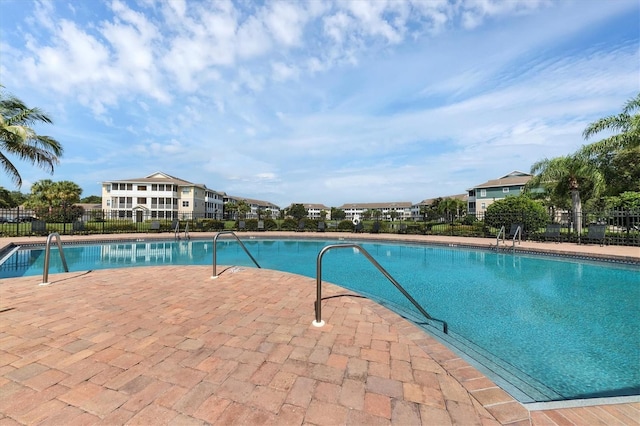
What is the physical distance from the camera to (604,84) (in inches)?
379

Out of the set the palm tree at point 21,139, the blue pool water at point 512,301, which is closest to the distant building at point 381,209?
the blue pool water at point 512,301

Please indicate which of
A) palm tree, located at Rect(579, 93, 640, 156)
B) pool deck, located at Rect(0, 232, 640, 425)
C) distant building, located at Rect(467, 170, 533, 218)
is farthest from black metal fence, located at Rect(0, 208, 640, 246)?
distant building, located at Rect(467, 170, 533, 218)

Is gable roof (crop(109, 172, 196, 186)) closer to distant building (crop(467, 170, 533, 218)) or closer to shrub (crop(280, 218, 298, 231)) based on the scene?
shrub (crop(280, 218, 298, 231))

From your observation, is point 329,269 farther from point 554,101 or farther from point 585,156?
point 585,156

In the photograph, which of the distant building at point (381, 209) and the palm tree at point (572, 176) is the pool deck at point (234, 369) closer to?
the palm tree at point (572, 176)

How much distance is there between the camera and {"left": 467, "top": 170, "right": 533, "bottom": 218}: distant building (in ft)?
143

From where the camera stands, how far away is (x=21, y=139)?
11.4m

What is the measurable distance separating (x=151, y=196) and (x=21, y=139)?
36.0m

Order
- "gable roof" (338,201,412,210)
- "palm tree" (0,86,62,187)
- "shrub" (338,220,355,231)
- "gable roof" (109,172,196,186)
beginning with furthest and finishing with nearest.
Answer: "gable roof" (338,201,412,210)
"gable roof" (109,172,196,186)
"shrub" (338,220,355,231)
"palm tree" (0,86,62,187)

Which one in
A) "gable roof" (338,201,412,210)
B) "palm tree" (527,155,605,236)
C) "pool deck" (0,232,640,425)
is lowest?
"pool deck" (0,232,640,425)

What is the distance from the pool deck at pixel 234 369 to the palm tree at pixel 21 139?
11.3m

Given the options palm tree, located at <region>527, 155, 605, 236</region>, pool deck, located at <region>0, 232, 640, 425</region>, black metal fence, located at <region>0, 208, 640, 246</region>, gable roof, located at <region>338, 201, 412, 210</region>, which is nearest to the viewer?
pool deck, located at <region>0, 232, 640, 425</region>

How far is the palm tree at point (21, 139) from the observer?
11.3 metres

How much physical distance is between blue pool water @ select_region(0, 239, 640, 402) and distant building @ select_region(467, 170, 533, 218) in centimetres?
3812
